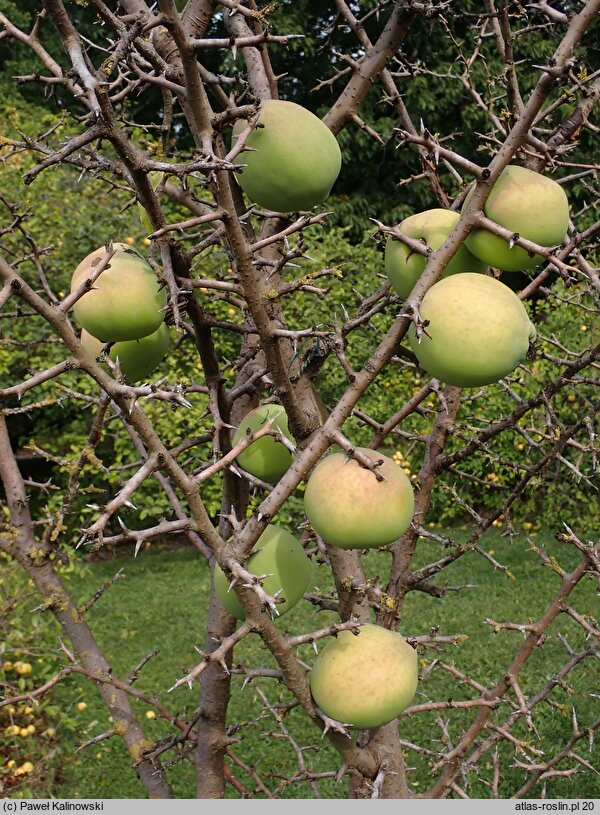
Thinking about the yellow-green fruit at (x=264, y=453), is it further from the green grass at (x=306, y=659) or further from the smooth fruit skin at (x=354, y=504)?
the green grass at (x=306, y=659)

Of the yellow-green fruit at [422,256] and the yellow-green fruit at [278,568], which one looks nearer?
the yellow-green fruit at [422,256]

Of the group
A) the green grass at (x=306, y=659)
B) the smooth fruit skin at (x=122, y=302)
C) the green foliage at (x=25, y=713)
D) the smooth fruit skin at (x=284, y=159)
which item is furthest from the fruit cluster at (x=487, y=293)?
the green foliage at (x=25, y=713)

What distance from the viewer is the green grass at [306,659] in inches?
158

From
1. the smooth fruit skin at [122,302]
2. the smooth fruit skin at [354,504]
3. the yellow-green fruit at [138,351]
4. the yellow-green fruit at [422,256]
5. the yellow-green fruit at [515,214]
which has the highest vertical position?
the yellow-green fruit at [515,214]

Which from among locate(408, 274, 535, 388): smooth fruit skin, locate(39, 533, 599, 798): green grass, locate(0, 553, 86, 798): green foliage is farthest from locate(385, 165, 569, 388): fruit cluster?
locate(0, 553, 86, 798): green foliage

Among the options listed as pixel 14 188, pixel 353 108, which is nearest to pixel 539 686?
pixel 353 108

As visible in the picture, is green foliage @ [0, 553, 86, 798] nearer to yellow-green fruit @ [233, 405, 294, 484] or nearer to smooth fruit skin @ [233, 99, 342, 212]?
yellow-green fruit @ [233, 405, 294, 484]

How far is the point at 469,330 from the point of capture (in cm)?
108

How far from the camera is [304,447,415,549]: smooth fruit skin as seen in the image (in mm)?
1180

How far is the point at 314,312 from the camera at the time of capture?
6.20 metres

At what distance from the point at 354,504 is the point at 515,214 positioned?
1.58 feet

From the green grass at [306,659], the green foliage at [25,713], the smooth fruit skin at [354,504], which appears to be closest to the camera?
the smooth fruit skin at [354,504]

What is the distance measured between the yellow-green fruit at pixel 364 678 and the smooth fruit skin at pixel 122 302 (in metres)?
0.63
